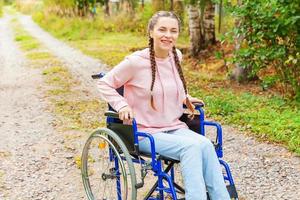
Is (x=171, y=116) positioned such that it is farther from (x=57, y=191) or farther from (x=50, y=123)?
(x=50, y=123)

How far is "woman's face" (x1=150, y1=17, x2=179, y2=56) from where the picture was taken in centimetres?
356

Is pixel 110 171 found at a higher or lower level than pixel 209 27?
higher

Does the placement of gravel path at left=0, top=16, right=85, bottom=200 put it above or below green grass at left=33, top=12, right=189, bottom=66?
above

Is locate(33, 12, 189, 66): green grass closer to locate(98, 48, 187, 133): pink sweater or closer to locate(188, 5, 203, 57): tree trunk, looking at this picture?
locate(188, 5, 203, 57): tree trunk

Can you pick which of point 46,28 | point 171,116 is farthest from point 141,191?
point 46,28

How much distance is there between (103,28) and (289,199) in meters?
18.7

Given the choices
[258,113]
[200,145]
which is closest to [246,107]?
[258,113]

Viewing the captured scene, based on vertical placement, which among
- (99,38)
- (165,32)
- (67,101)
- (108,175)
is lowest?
(99,38)

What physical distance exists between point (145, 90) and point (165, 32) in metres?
0.40

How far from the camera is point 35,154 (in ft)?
18.6

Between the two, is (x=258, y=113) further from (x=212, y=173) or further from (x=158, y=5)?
(x=158, y=5)

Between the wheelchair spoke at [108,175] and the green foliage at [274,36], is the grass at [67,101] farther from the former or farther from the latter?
Answer: the green foliage at [274,36]

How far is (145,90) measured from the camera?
3.61 m

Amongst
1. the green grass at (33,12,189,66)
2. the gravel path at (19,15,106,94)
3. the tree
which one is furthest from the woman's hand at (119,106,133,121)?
the green grass at (33,12,189,66)
